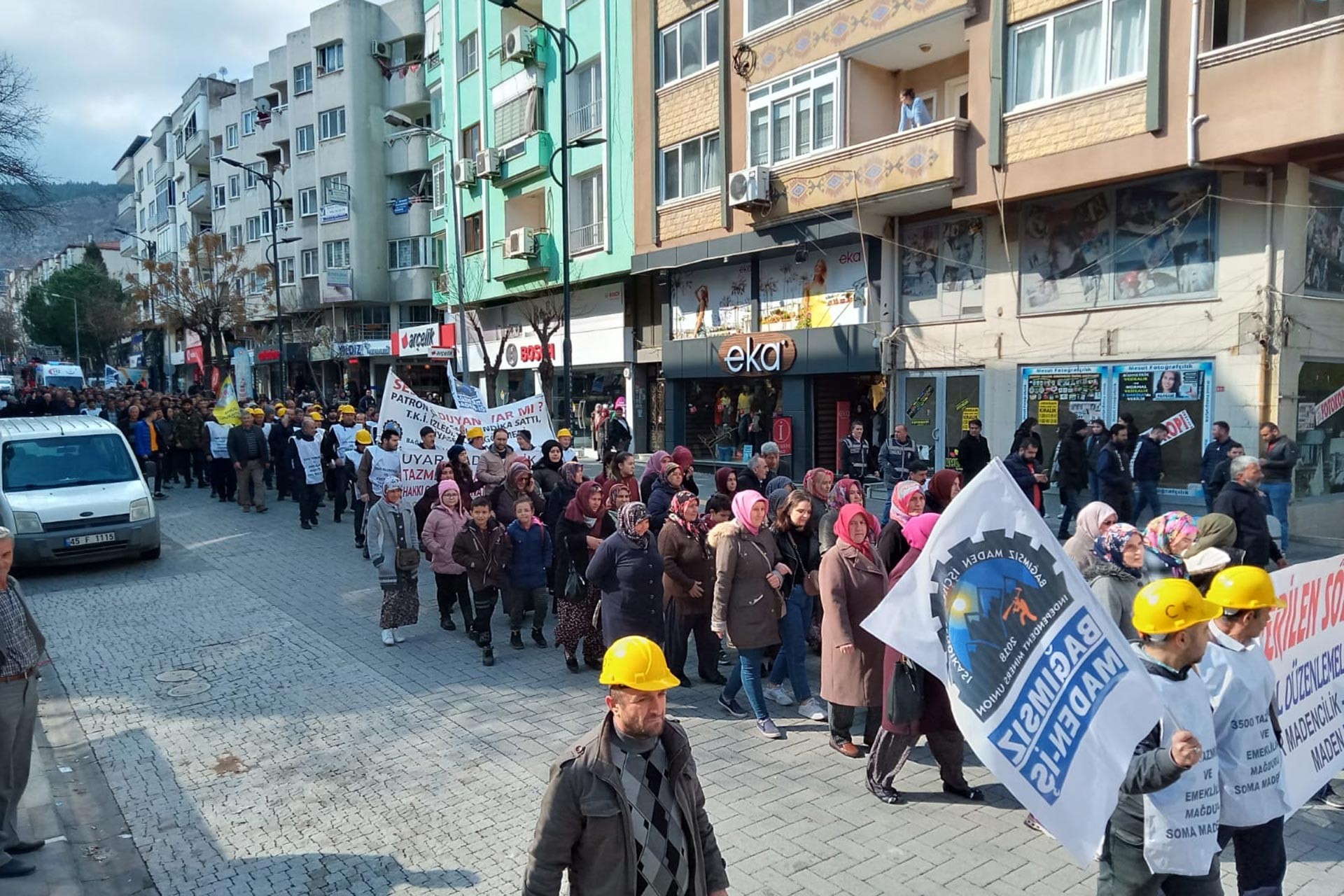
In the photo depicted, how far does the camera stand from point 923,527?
5.57 m

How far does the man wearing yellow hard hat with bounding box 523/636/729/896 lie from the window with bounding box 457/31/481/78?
A: 32.1 m

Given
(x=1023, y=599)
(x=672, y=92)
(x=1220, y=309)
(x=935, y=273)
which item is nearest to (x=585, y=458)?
(x=672, y=92)

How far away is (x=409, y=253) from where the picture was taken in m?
42.8

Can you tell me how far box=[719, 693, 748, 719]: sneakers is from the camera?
6.66 m

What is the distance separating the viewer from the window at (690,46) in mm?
21578

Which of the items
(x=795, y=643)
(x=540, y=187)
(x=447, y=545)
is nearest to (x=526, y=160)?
(x=540, y=187)

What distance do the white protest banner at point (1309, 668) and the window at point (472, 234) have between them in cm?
2962

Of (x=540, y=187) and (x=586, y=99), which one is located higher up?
(x=586, y=99)

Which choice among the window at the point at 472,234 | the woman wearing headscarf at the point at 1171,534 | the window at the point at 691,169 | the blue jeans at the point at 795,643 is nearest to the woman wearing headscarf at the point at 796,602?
the blue jeans at the point at 795,643

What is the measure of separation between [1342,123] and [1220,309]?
2951 mm

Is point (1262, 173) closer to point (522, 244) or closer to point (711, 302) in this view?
point (711, 302)

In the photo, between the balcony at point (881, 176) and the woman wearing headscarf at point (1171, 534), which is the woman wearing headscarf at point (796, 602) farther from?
the balcony at point (881, 176)

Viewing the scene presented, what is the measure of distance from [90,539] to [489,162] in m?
21.2

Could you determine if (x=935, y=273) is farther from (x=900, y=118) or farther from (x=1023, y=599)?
(x=1023, y=599)
